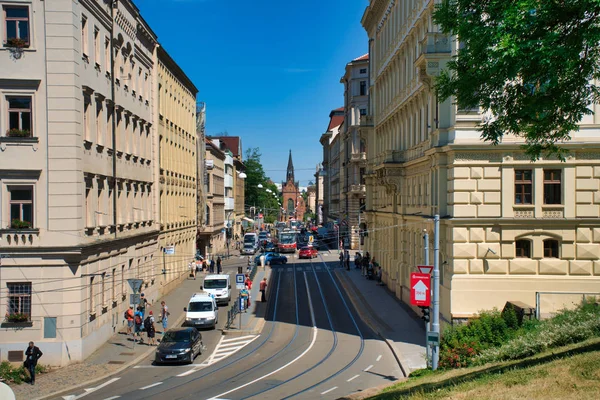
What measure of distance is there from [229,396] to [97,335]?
988cm

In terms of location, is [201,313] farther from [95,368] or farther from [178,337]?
[95,368]

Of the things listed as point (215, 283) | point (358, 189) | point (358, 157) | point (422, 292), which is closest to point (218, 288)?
point (215, 283)

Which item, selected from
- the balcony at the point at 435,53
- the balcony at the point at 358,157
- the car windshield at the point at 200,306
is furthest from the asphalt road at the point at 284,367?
the balcony at the point at 358,157

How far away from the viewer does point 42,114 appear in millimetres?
24594

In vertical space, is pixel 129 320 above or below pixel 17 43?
below

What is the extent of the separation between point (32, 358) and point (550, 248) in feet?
67.3

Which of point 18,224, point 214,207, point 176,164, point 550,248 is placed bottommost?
point 550,248

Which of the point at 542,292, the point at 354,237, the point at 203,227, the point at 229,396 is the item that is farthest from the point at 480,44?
the point at 354,237

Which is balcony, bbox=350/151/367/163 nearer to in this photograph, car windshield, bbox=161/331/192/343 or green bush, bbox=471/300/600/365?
car windshield, bbox=161/331/192/343

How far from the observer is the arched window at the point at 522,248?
27.3m

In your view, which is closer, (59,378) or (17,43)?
(59,378)

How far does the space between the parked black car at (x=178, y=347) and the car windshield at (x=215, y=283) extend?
48.8 feet

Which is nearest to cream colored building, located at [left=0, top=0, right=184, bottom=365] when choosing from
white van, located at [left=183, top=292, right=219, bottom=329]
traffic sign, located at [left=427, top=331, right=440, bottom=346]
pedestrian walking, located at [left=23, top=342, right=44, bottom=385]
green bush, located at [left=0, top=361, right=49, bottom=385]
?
green bush, located at [left=0, top=361, right=49, bottom=385]

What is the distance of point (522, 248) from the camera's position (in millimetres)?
27344
